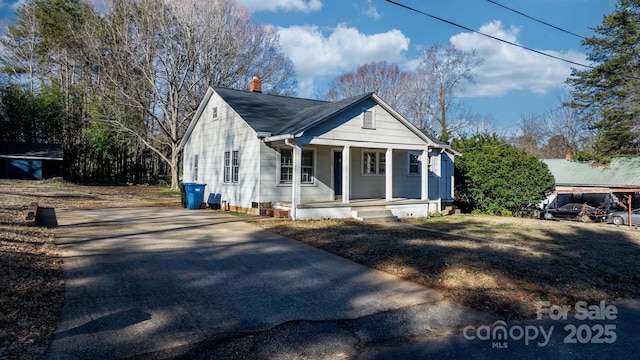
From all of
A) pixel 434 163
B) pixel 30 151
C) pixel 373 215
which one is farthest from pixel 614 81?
pixel 30 151

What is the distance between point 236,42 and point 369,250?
25004 millimetres

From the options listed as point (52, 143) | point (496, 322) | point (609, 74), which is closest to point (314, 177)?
point (496, 322)

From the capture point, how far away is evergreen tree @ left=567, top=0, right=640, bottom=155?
89.2 feet

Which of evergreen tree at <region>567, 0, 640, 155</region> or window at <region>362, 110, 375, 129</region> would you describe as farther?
evergreen tree at <region>567, 0, 640, 155</region>

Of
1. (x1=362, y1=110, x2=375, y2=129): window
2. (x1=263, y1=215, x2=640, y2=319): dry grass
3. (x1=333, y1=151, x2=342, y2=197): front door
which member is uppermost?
(x1=362, y1=110, x2=375, y2=129): window

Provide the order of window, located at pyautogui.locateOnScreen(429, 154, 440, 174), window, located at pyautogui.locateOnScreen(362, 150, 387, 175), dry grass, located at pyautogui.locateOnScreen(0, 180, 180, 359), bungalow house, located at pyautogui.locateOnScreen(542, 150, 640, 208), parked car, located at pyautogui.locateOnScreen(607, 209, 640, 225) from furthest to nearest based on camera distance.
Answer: bungalow house, located at pyautogui.locateOnScreen(542, 150, 640, 208)
parked car, located at pyautogui.locateOnScreen(607, 209, 640, 225)
window, located at pyautogui.locateOnScreen(429, 154, 440, 174)
window, located at pyautogui.locateOnScreen(362, 150, 387, 175)
dry grass, located at pyautogui.locateOnScreen(0, 180, 180, 359)

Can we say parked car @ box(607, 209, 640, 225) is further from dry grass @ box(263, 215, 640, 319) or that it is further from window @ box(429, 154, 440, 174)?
window @ box(429, 154, 440, 174)

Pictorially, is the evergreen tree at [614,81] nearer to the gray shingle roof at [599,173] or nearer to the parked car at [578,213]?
the gray shingle roof at [599,173]

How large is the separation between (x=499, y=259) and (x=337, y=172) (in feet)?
28.5

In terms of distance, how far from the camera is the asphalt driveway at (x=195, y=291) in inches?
150

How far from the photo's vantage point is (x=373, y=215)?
43.0 ft

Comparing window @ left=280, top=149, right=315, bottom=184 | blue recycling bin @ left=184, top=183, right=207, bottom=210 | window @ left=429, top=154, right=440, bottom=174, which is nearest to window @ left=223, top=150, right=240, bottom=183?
blue recycling bin @ left=184, top=183, right=207, bottom=210

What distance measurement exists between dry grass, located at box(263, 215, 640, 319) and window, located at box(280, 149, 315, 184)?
9.18 feet

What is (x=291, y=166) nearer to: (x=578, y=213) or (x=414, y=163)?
(x=414, y=163)
